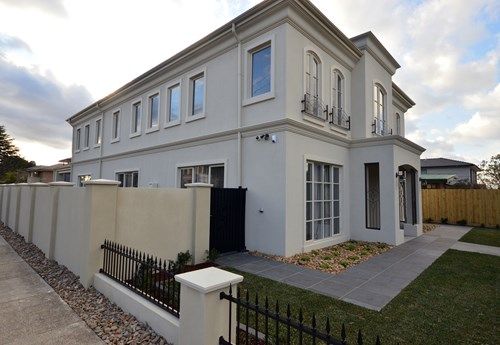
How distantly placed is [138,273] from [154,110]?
1083 cm

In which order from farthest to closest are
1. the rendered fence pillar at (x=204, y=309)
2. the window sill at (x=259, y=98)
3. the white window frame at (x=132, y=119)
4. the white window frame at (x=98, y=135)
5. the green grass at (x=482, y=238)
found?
the white window frame at (x=98, y=135) < the white window frame at (x=132, y=119) < the green grass at (x=482, y=238) < the window sill at (x=259, y=98) < the rendered fence pillar at (x=204, y=309)

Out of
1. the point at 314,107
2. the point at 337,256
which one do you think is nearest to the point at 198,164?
the point at 314,107

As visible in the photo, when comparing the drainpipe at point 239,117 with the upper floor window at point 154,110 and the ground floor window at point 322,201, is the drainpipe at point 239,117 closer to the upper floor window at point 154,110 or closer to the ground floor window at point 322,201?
the ground floor window at point 322,201

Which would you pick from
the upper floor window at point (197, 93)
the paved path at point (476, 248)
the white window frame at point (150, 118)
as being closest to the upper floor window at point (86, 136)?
the white window frame at point (150, 118)

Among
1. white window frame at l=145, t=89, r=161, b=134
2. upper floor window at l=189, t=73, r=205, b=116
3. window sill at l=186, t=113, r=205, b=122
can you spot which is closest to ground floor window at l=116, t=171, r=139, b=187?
white window frame at l=145, t=89, r=161, b=134

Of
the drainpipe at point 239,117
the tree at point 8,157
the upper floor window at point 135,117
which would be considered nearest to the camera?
the drainpipe at point 239,117

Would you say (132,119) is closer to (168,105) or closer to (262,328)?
(168,105)

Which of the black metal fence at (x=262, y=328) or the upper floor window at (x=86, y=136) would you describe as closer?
the black metal fence at (x=262, y=328)

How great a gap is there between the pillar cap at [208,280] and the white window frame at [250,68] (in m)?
6.25

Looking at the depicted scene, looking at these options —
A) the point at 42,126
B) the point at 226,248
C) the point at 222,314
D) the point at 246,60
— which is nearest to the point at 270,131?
the point at 246,60

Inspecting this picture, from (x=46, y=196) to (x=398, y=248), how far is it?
11.0 m

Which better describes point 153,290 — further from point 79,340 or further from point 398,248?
point 398,248

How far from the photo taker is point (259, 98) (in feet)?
28.3

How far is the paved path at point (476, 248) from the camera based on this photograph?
28.9 ft
